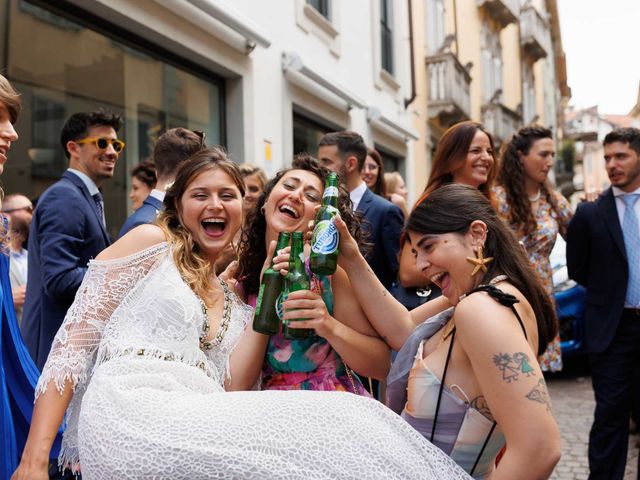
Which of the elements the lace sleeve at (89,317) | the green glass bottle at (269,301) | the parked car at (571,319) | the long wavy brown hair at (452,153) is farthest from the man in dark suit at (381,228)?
the parked car at (571,319)

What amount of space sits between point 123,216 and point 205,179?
179 inches

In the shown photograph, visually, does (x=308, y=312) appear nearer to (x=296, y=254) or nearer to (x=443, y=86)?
(x=296, y=254)

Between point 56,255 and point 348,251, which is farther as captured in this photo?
point 56,255

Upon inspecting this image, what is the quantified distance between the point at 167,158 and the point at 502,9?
1953 cm

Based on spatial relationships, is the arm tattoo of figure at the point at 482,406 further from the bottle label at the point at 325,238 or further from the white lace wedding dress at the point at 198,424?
the bottle label at the point at 325,238

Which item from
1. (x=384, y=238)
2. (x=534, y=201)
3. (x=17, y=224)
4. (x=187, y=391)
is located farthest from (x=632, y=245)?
(x=17, y=224)

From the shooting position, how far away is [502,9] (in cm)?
2091

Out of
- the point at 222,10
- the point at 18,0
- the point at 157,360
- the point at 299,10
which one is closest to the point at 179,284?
the point at 157,360

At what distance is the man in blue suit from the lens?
3.54m

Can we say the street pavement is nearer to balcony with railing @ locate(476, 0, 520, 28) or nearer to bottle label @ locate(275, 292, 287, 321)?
bottle label @ locate(275, 292, 287, 321)

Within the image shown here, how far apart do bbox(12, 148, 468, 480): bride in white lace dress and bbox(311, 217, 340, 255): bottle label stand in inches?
16.1

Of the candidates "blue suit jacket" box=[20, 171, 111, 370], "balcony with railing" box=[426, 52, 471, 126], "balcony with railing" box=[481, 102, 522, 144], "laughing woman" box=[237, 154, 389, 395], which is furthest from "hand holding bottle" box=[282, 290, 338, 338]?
"balcony with railing" box=[481, 102, 522, 144]

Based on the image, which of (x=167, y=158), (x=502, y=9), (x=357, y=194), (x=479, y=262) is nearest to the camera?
(x=479, y=262)

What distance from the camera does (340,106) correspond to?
34.1 ft
